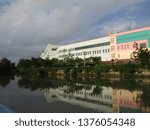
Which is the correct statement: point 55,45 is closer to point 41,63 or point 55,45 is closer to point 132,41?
point 41,63

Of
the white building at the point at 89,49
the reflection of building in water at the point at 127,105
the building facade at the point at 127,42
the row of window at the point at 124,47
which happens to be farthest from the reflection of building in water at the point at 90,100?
the white building at the point at 89,49

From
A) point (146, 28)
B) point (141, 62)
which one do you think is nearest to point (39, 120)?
point (141, 62)

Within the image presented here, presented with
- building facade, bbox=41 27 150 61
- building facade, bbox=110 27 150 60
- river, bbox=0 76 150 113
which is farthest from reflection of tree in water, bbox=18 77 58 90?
building facade, bbox=110 27 150 60

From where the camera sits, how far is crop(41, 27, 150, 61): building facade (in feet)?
73.1

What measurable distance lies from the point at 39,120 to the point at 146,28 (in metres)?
20.9

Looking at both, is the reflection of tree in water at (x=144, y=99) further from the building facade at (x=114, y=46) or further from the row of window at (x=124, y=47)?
the row of window at (x=124, y=47)

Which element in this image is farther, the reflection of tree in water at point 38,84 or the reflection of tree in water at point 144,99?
the reflection of tree in water at point 38,84

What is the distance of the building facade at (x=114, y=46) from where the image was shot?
22281 mm

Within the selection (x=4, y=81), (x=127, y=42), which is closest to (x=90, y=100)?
(x=4, y=81)

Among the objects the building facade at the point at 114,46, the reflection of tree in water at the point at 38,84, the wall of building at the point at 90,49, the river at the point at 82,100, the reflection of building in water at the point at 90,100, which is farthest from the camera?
the wall of building at the point at 90,49

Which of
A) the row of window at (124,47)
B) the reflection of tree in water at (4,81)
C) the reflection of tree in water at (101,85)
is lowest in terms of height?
the reflection of tree in water at (101,85)

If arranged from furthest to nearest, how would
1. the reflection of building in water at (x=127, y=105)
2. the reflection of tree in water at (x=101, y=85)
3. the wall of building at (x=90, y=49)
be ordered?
the wall of building at (x=90, y=49) < the reflection of tree in water at (x=101, y=85) < the reflection of building in water at (x=127, y=105)

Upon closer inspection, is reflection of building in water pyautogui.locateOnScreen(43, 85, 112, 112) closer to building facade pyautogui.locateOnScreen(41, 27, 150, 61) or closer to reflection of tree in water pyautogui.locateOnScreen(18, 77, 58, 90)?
reflection of tree in water pyautogui.locateOnScreen(18, 77, 58, 90)

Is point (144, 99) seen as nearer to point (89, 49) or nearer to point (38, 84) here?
point (38, 84)
